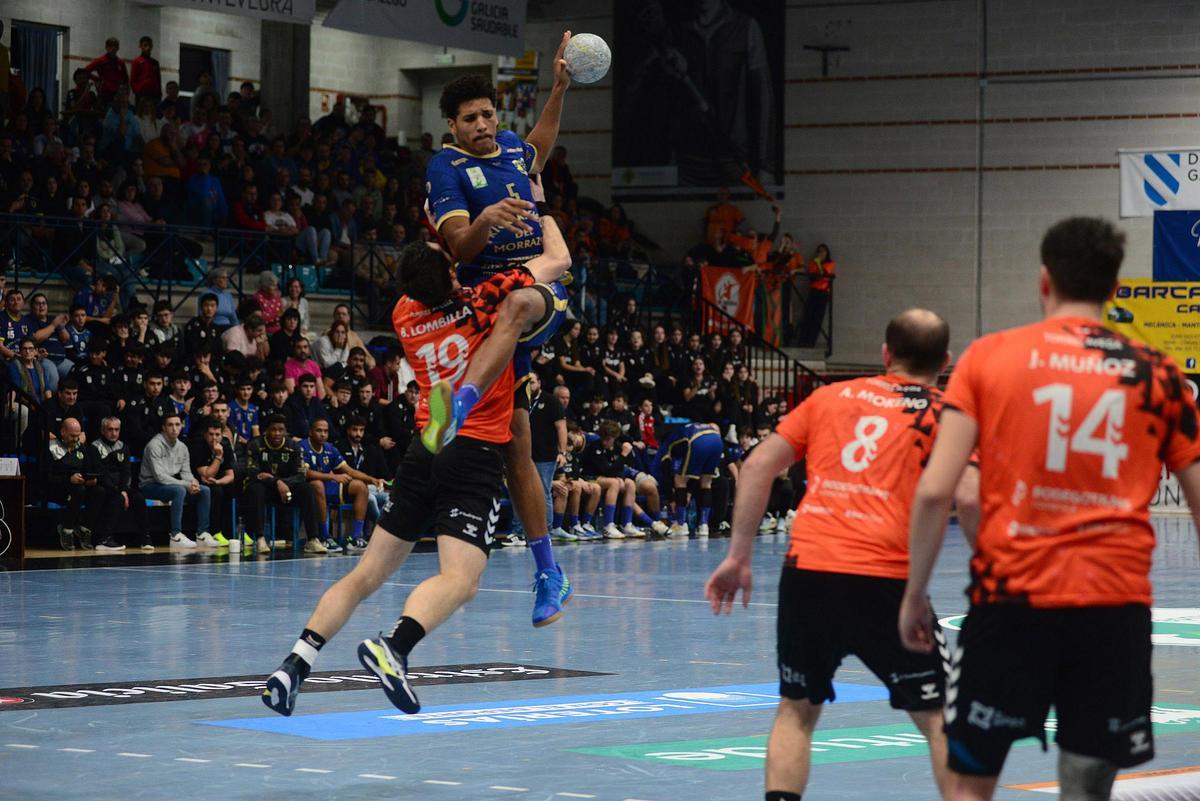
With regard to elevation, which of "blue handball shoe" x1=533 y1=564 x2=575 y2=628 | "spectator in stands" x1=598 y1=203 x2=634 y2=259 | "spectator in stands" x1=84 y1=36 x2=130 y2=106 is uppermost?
"spectator in stands" x1=84 y1=36 x2=130 y2=106

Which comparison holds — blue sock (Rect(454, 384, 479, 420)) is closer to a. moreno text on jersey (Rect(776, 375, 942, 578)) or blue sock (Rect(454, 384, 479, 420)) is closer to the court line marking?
a. moreno text on jersey (Rect(776, 375, 942, 578))

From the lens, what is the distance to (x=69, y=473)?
17078 mm

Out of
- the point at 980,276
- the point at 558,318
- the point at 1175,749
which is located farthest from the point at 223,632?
the point at 980,276

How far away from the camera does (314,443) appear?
18.0 m

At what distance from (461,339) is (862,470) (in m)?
2.38

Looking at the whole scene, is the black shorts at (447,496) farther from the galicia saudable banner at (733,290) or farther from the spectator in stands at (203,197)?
the galicia saudable banner at (733,290)

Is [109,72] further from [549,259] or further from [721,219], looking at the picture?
[549,259]

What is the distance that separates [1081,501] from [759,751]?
3.47 meters

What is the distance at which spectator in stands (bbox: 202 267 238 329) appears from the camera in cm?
1948

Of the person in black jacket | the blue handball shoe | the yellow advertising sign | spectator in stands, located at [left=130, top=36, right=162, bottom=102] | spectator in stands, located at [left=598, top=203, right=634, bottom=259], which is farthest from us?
spectator in stands, located at [left=598, top=203, right=634, bottom=259]

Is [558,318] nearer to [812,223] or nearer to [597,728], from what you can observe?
[597,728]

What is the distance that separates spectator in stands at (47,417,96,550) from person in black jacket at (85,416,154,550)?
9 cm

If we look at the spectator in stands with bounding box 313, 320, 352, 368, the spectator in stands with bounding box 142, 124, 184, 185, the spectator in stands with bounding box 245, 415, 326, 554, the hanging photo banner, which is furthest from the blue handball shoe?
the hanging photo banner

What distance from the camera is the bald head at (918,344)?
17.1 ft
